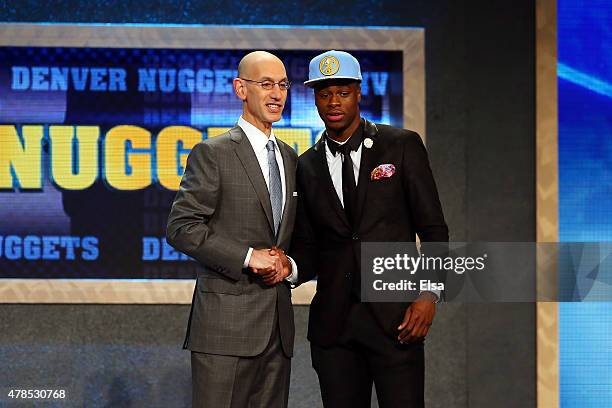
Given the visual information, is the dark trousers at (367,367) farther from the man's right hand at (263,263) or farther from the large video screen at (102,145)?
the large video screen at (102,145)

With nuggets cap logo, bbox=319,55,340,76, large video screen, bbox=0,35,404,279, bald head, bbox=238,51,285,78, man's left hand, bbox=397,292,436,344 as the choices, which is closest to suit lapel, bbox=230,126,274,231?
bald head, bbox=238,51,285,78

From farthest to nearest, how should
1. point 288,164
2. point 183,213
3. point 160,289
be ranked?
1. point 160,289
2. point 288,164
3. point 183,213

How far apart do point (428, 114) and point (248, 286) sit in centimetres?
180

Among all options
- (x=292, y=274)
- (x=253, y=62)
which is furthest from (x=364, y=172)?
(x=253, y=62)

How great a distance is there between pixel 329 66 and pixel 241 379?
1090 millimetres

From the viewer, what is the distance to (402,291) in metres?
2.97

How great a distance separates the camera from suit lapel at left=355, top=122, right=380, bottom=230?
2895mm

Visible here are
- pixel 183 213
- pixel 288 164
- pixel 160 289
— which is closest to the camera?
pixel 183 213

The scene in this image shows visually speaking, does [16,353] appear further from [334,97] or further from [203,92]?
[334,97]

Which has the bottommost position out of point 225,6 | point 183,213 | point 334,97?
point 183,213

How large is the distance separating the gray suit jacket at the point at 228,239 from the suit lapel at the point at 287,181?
0.10 ft

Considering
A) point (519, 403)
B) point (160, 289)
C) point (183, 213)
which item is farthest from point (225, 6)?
point (519, 403)

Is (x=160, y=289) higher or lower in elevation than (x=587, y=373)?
higher

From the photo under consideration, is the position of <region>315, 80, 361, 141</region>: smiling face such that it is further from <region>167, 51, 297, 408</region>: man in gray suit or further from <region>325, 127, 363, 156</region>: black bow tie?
<region>167, 51, 297, 408</region>: man in gray suit
